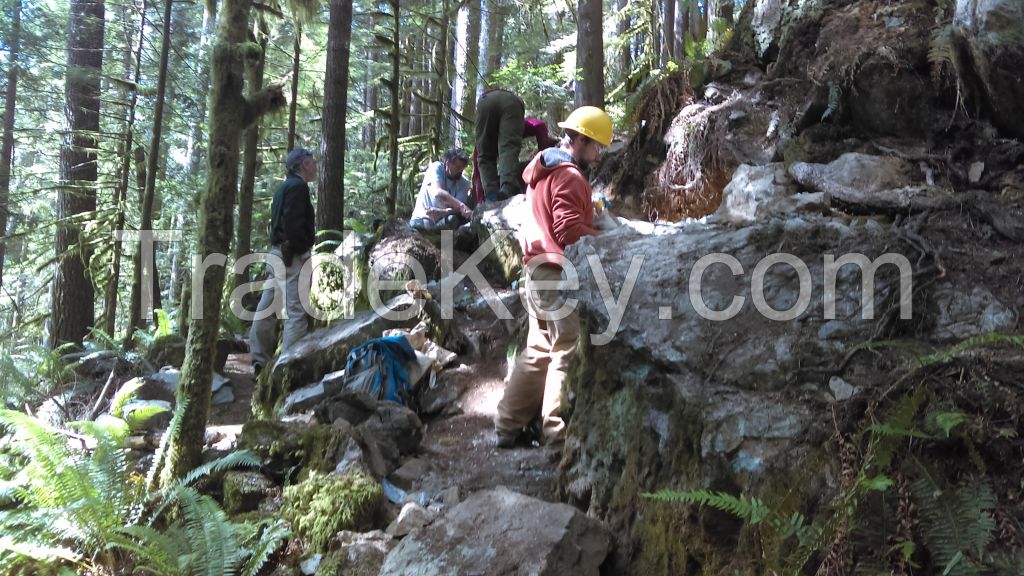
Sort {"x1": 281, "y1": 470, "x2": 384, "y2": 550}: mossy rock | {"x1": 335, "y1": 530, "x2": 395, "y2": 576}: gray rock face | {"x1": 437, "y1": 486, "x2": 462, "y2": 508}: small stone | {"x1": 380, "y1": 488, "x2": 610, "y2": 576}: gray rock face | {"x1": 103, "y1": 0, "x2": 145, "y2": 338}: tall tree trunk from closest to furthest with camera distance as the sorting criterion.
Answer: {"x1": 380, "y1": 488, "x2": 610, "y2": 576}: gray rock face < {"x1": 335, "y1": 530, "x2": 395, "y2": 576}: gray rock face < {"x1": 281, "y1": 470, "x2": 384, "y2": 550}: mossy rock < {"x1": 437, "y1": 486, "x2": 462, "y2": 508}: small stone < {"x1": 103, "y1": 0, "x2": 145, "y2": 338}: tall tree trunk

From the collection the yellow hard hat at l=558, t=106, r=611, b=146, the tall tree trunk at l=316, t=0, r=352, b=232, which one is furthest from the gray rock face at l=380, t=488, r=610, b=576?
the tall tree trunk at l=316, t=0, r=352, b=232

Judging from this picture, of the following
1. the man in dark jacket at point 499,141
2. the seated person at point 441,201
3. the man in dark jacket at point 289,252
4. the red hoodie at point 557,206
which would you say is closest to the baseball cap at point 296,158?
the man in dark jacket at point 289,252

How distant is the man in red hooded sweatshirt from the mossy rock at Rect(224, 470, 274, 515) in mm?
2096

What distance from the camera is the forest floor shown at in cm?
493

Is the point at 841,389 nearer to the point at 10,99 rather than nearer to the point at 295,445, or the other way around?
the point at 295,445

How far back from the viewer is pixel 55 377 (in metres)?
8.77

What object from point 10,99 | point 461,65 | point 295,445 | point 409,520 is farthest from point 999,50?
point 10,99

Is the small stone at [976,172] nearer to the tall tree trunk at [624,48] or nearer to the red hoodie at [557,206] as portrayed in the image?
the red hoodie at [557,206]

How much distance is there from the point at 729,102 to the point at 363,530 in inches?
257

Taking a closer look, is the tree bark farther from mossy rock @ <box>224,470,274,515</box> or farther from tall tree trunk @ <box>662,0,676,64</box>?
mossy rock @ <box>224,470,274,515</box>

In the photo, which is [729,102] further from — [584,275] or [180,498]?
[180,498]

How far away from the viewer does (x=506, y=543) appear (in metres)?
3.30

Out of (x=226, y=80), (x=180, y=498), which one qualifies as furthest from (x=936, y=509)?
(x=226, y=80)

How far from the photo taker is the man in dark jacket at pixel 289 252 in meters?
7.54
